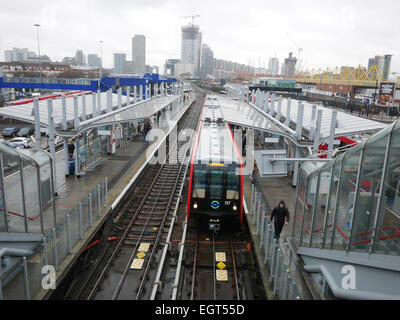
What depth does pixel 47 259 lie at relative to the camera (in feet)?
24.9

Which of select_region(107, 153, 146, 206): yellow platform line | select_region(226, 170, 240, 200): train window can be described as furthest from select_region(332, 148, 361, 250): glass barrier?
select_region(107, 153, 146, 206): yellow platform line

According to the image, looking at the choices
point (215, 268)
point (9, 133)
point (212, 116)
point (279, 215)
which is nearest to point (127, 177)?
point (212, 116)

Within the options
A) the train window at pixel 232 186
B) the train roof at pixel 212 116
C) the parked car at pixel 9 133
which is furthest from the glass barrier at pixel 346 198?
the parked car at pixel 9 133

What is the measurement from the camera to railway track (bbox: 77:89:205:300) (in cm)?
886

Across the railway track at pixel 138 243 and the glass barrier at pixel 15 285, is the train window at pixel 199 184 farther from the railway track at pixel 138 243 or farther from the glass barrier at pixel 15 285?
the glass barrier at pixel 15 285

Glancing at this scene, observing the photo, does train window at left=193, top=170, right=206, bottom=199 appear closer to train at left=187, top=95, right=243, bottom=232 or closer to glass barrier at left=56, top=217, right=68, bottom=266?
train at left=187, top=95, right=243, bottom=232

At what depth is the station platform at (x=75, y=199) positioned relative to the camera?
23.0 ft

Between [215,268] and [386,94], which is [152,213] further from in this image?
[386,94]

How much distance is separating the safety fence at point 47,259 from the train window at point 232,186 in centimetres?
445

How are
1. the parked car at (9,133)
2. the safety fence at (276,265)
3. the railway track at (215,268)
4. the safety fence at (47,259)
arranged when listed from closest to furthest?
the safety fence at (47,259)
the safety fence at (276,265)
the railway track at (215,268)
the parked car at (9,133)

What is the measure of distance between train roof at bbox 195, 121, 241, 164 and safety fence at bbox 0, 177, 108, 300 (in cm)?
398
